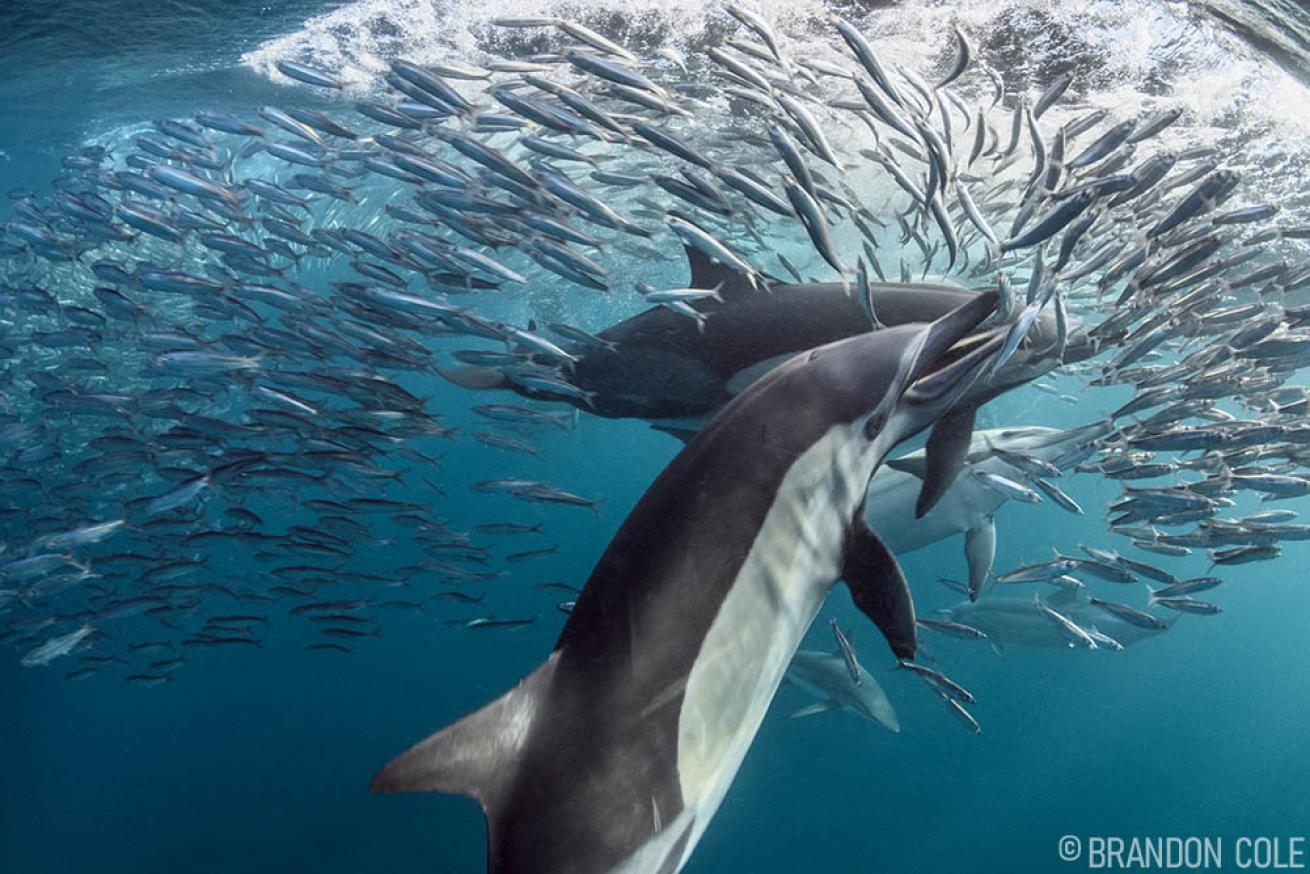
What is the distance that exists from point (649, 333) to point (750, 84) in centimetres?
191

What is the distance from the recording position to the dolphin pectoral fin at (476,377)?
20.5 ft

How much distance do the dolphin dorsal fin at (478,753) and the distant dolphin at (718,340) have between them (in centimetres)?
374

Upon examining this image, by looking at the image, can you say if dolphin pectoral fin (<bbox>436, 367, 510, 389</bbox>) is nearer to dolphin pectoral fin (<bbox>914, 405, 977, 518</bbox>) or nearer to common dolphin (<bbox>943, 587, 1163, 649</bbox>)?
dolphin pectoral fin (<bbox>914, 405, 977, 518</bbox>)

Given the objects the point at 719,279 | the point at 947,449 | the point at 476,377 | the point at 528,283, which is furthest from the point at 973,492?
the point at 476,377

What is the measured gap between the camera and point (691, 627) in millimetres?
1617

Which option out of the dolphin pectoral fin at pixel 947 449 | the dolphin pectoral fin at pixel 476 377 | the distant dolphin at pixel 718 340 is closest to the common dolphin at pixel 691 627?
the dolphin pectoral fin at pixel 947 449

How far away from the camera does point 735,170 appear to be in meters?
4.92

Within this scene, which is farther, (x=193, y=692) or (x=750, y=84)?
(x=193, y=692)

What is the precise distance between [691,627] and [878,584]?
632 mm

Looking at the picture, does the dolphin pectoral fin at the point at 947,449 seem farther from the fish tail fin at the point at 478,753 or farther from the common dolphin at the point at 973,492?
the fish tail fin at the point at 478,753

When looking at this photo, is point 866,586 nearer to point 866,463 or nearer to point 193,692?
point 866,463

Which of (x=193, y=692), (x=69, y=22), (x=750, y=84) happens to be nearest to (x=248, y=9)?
(x=69, y=22)

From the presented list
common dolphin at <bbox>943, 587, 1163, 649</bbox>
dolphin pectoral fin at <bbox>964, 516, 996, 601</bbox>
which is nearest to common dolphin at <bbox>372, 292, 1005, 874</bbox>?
dolphin pectoral fin at <bbox>964, 516, 996, 601</bbox>

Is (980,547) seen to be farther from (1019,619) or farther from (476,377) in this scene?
(1019,619)
